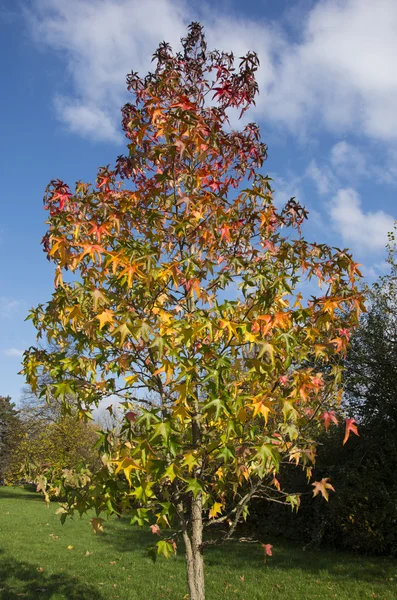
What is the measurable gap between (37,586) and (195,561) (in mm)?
4638

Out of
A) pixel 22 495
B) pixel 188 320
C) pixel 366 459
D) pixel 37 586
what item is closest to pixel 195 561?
pixel 188 320

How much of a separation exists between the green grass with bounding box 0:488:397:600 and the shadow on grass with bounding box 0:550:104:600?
1cm

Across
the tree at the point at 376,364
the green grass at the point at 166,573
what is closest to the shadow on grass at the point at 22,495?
the green grass at the point at 166,573

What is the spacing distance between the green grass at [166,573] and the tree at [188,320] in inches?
159

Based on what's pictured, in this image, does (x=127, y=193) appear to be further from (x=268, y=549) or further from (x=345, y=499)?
(x=345, y=499)

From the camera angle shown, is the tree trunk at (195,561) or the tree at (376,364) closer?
the tree trunk at (195,561)

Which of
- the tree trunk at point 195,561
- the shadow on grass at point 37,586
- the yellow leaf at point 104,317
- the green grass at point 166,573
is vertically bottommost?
the shadow on grass at point 37,586

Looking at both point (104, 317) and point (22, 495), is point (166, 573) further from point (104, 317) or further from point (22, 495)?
point (22, 495)

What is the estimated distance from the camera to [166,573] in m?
8.12

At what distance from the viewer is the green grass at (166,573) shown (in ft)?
22.7

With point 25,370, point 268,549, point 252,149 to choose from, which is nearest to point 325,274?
point 252,149

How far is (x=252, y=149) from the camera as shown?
4.33 m

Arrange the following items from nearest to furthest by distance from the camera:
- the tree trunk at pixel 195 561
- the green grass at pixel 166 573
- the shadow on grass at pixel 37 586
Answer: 1. the tree trunk at pixel 195 561
2. the shadow on grass at pixel 37 586
3. the green grass at pixel 166 573

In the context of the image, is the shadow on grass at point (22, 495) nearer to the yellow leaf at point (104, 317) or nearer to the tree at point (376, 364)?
the tree at point (376, 364)
